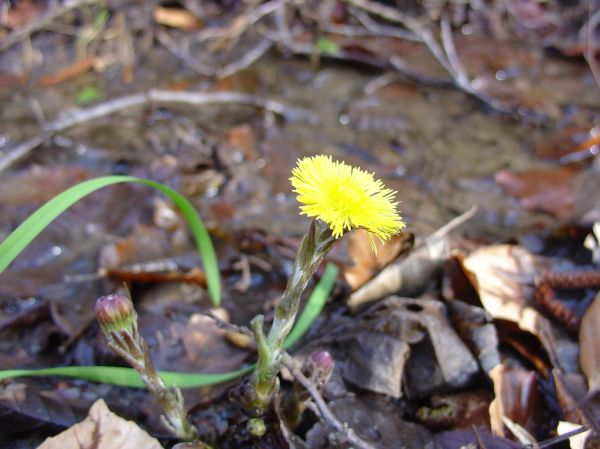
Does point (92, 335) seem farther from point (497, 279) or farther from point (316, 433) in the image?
point (497, 279)

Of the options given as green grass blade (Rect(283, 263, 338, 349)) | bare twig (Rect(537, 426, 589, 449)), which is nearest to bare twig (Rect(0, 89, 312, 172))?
green grass blade (Rect(283, 263, 338, 349))

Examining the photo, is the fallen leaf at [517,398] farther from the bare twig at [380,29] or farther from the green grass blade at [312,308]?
the bare twig at [380,29]

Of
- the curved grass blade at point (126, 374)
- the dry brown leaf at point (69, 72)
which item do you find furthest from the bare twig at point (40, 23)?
the curved grass blade at point (126, 374)

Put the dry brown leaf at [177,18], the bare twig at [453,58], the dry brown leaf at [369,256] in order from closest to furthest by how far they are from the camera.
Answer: the dry brown leaf at [369,256]
the bare twig at [453,58]
the dry brown leaf at [177,18]

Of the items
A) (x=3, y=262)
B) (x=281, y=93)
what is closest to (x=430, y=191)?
(x=281, y=93)

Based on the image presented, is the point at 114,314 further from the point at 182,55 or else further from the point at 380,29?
the point at 380,29
